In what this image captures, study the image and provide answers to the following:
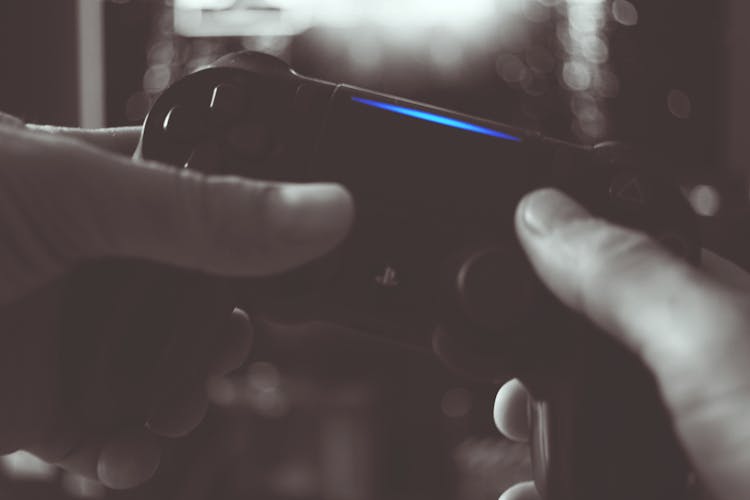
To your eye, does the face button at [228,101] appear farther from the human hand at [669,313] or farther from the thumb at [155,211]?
the human hand at [669,313]

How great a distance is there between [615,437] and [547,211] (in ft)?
0.40

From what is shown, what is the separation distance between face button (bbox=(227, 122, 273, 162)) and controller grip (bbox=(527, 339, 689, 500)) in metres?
0.20

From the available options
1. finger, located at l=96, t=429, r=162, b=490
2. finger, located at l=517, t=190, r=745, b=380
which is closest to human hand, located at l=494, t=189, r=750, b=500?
finger, located at l=517, t=190, r=745, b=380

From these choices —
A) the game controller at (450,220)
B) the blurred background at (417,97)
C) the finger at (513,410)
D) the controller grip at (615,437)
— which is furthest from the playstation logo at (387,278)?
the blurred background at (417,97)

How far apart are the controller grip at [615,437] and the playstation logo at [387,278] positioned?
10 cm

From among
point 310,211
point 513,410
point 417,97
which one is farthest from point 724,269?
point 417,97

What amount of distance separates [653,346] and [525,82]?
1.15 m

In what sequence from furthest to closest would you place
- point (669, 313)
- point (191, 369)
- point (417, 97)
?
point (417, 97) < point (191, 369) < point (669, 313)

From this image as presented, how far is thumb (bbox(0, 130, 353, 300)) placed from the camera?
0.37m

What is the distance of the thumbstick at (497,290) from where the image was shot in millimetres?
406

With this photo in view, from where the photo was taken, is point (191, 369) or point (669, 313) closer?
point (669, 313)

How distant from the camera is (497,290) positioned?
0.41 metres

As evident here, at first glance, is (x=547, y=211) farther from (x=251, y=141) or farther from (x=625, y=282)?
(x=251, y=141)

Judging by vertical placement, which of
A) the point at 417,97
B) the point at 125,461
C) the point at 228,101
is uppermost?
the point at 228,101
